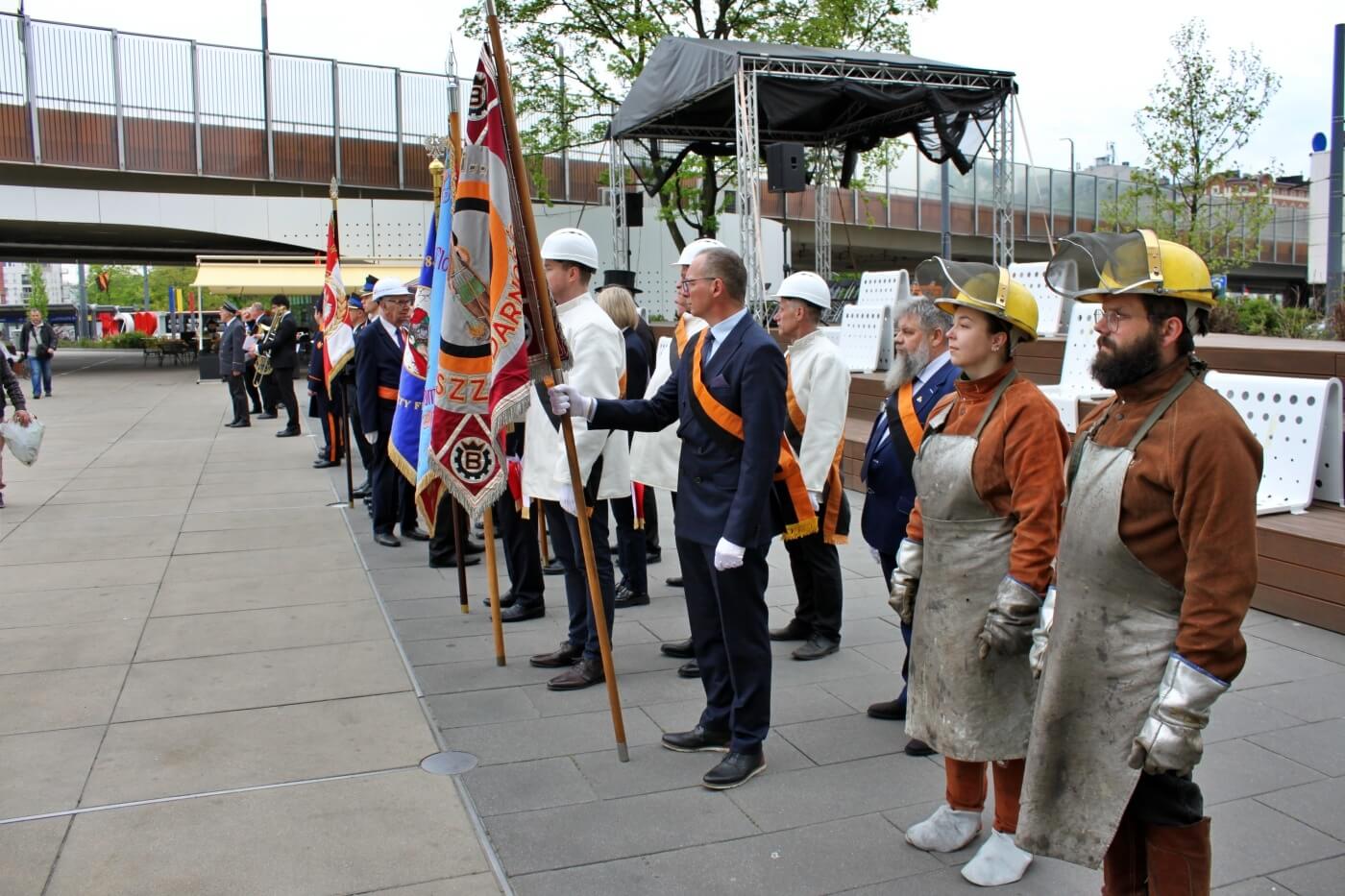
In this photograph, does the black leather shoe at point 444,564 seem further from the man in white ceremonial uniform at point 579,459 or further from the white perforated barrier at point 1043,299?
the white perforated barrier at point 1043,299

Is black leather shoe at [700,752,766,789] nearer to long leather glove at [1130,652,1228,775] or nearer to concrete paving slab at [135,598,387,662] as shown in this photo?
long leather glove at [1130,652,1228,775]

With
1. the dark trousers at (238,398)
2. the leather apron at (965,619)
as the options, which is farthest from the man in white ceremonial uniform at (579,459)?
the dark trousers at (238,398)

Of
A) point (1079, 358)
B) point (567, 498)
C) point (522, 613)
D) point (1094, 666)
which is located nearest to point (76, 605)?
point (522, 613)

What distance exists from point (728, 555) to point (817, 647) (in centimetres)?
206

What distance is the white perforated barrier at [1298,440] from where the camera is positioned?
654cm

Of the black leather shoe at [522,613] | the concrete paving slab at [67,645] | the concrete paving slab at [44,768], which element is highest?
the black leather shoe at [522,613]

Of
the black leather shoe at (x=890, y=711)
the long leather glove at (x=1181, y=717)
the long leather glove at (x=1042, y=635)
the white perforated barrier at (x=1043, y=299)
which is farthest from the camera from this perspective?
the white perforated barrier at (x=1043, y=299)

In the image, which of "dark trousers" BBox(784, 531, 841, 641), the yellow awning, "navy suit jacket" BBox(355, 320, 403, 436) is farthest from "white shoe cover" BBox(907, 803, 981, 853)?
the yellow awning

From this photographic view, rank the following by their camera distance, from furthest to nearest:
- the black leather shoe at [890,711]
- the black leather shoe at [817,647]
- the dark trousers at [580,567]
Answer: the black leather shoe at [817,647]
the dark trousers at [580,567]
the black leather shoe at [890,711]

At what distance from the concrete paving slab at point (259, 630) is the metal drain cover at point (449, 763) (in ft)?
6.19

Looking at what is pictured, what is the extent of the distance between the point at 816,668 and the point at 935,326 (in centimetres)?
205

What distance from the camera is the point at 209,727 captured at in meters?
4.82

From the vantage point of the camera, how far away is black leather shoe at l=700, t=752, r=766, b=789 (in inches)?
162

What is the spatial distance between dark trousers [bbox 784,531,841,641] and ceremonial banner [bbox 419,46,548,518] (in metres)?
1.67
